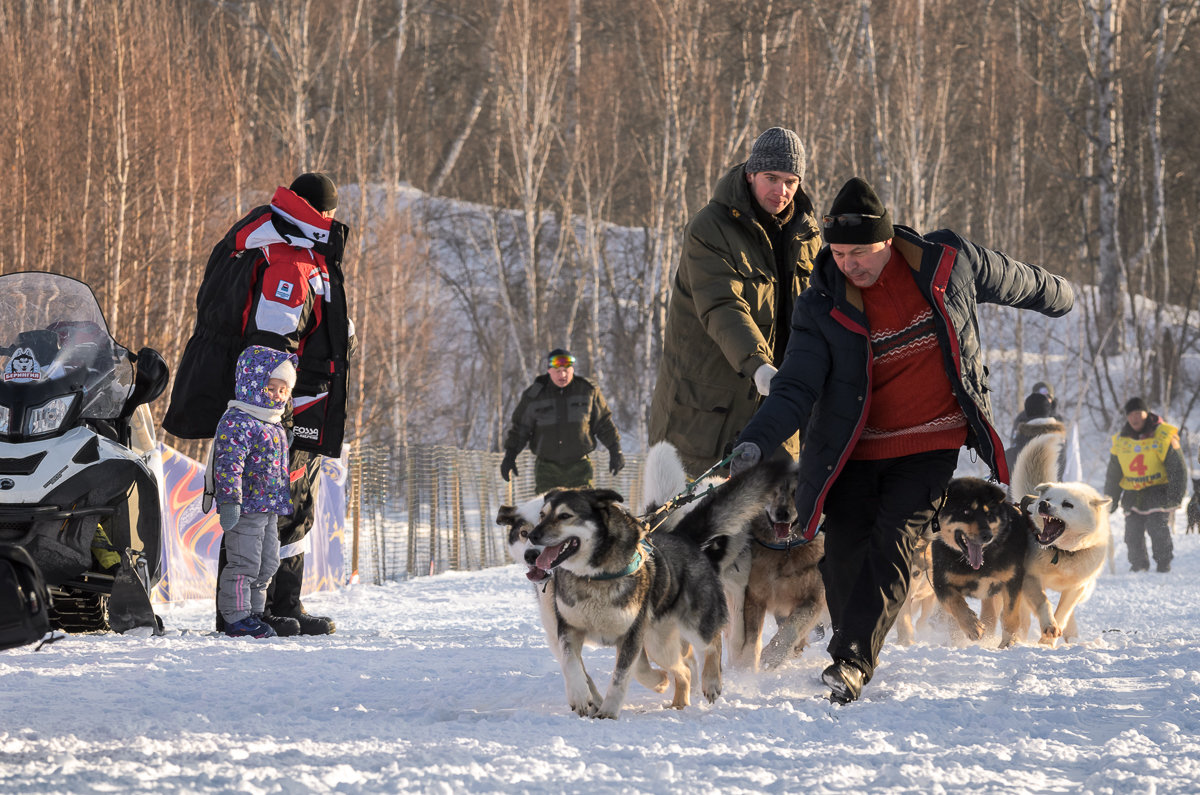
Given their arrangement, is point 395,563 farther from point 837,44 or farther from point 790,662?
point 837,44

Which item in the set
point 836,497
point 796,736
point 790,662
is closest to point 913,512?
point 836,497

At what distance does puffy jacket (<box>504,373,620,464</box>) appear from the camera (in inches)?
475

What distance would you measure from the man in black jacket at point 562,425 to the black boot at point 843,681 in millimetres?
7833

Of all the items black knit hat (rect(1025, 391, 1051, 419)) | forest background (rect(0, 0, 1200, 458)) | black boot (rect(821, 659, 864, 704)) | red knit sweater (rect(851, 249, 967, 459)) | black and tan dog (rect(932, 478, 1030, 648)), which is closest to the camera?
black boot (rect(821, 659, 864, 704))

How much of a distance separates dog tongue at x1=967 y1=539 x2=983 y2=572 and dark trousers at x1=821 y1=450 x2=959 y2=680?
6.23ft

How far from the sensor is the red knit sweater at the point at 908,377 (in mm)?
4414

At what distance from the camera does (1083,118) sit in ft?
95.8

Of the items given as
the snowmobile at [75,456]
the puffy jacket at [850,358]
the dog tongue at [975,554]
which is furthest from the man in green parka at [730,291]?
the snowmobile at [75,456]

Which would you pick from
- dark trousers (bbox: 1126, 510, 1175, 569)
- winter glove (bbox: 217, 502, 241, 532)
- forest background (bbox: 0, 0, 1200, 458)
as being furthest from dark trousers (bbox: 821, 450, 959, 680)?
dark trousers (bbox: 1126, 510, 1175, 569)

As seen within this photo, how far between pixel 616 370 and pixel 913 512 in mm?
27013

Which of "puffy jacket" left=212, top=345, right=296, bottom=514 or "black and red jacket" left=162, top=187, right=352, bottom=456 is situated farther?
"black and red jacket" left=162, top=187, right=352, bottom=456

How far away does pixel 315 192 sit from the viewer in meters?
6.23

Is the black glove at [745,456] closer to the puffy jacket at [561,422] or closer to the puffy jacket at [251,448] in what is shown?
the puffy jacket at [251,448]

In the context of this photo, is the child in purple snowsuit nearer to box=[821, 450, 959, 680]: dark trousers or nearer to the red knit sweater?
box=[821, 450, 959, 680]: dark trousers
